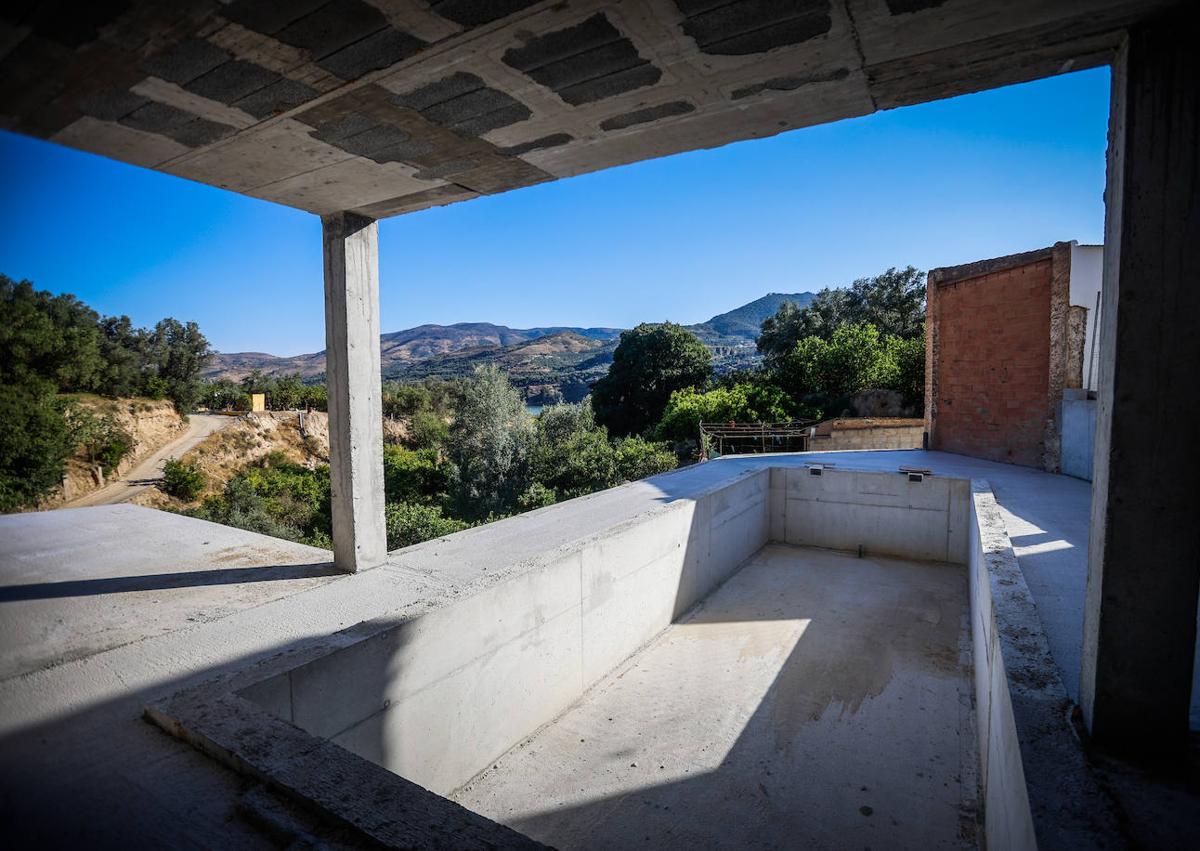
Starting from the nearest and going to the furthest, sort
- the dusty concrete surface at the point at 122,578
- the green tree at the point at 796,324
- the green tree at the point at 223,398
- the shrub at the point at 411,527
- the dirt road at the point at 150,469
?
the dusty concrete surface at the point at 122,578, the shrub at the point at 411,527, the dirt road at the point at 150,469, the green tree at the point at 796,324, the green tree at the point at 223,398

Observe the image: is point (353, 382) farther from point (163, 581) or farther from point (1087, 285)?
point (1087, 285)

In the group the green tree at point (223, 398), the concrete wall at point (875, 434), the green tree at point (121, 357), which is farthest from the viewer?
the green tree at point (223, 398)

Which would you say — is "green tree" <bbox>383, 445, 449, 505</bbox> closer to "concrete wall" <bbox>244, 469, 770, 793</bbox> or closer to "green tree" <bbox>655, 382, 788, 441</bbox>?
"green tree" <bbox>655, 382, 788, 441</bbox>

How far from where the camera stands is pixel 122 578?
13.1ft

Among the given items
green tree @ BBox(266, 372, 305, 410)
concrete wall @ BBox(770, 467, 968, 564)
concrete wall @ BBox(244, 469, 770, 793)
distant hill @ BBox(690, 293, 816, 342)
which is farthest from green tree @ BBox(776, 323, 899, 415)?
distant hill @ BBox(690, 293, 816, 342)

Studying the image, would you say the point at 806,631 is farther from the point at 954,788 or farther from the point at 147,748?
the point at 147,748

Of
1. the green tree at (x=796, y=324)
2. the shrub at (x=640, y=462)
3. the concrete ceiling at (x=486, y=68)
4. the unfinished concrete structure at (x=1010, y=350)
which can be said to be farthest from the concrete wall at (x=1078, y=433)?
the green tree at (x=796, y=324)

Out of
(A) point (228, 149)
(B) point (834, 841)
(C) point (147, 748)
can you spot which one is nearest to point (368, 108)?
(A) point (228, 149)

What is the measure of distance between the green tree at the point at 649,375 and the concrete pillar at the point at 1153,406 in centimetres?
2833

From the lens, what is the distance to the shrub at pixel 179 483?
1975 cm

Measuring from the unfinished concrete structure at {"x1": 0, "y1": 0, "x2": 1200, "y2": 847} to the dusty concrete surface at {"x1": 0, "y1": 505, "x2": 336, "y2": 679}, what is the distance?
0.15 feet

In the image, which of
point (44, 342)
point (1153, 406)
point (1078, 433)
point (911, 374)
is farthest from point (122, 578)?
point (44, 342)

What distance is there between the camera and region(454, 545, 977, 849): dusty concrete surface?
3400 mm

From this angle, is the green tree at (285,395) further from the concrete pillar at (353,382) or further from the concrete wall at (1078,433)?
the concrete wall at (1078,433)
